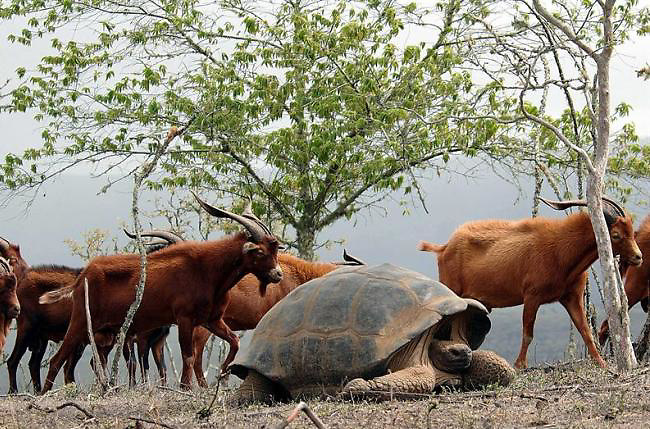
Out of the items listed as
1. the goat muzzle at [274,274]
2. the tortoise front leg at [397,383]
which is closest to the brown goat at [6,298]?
the goat muzzle at [274,274]

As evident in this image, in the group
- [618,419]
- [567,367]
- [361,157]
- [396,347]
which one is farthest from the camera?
[361,157]

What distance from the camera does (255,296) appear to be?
14.2 m

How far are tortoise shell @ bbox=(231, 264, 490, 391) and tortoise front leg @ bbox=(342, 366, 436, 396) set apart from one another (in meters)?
0.21

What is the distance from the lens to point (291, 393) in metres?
8.74

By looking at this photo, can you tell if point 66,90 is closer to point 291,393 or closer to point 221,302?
point 221,302

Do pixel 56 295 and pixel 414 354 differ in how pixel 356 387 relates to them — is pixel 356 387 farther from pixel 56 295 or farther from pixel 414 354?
pixel 56 295

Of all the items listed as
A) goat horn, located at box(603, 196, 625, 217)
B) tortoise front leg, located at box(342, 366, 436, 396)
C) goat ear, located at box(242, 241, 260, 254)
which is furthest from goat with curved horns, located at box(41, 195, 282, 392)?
tortoise front leg, located at box(342, 366, 436, 396)

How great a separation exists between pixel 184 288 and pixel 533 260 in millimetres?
4453

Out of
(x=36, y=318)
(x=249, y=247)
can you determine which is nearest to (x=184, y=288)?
(x=249, y=247)

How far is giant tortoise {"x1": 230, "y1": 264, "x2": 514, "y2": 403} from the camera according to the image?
27.1ft

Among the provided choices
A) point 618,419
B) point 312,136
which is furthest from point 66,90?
point 618,419

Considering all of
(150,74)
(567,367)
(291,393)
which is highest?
(150,74)

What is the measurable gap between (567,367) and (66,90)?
14516 millimetres

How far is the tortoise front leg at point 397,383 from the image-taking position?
7.85m
